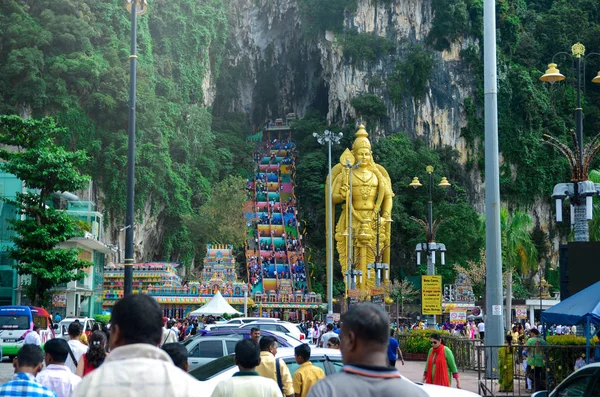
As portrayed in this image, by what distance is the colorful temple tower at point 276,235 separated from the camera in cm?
5316

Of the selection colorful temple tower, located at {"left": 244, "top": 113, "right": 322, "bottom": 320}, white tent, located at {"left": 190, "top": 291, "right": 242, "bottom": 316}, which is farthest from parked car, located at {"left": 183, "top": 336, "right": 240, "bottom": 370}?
colorful temple tower, located at {"left": 244, "top": 113, "right": 322, "bottom": 320}

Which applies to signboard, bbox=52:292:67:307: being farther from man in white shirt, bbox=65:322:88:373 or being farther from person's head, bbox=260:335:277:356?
person's head, bbox=260:335:277:356

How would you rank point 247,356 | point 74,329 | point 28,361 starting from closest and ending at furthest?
point 28,361, point 247,356, point 74,329

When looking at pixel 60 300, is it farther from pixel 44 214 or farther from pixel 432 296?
pixel 432 296

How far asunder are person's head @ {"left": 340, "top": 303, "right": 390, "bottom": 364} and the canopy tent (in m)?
9.20

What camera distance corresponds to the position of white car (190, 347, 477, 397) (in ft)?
28.3

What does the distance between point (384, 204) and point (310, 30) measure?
27670mm

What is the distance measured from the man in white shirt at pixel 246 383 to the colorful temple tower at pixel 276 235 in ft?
153

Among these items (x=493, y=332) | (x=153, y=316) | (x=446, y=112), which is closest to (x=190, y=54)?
(x=446, y=112)

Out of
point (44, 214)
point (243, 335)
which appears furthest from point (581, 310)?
point (44, 214)

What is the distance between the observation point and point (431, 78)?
7038 centimetres

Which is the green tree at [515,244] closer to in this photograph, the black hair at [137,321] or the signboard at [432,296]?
the signboard at [432,296]

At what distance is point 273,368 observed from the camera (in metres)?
8.20

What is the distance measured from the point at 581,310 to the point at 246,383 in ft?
26.3
